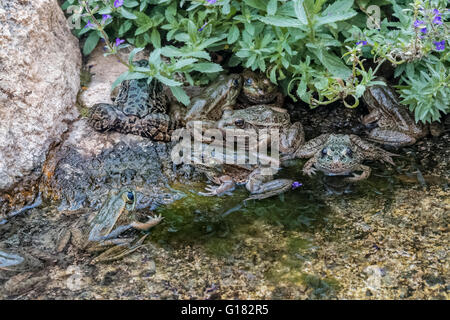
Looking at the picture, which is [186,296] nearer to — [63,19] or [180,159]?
[180,159]

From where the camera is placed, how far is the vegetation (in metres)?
4.70

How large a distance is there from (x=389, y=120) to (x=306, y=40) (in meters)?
1.61

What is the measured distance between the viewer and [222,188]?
5.13 m

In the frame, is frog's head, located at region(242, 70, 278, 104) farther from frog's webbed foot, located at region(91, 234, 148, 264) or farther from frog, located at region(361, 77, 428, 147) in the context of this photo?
frog's webbed foot, located at region(91, 234, 148, 264)

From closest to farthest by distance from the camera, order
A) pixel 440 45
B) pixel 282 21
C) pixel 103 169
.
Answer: pixel 440 45 → pixel 282 21 → pixel 103 169

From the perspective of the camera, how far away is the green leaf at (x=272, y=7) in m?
4.96

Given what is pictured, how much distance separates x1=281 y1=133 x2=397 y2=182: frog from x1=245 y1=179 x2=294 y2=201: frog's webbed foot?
0.45m

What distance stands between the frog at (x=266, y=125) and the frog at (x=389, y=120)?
0.99 metres

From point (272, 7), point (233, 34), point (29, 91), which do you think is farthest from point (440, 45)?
point (29, 91)

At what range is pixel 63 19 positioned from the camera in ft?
19.3

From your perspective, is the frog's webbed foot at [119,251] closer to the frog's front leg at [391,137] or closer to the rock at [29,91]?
the rock at [29,91]

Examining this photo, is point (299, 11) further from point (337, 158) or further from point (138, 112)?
point (138, 112)

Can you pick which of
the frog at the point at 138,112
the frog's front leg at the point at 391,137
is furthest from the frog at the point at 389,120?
the frog at the point at 138,112
